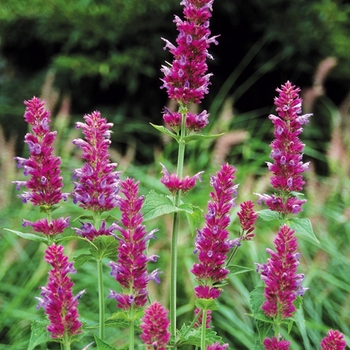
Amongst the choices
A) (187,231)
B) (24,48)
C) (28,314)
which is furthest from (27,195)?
(24,48)

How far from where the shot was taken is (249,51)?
744cm

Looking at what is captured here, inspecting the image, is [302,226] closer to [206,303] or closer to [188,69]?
[206,303]

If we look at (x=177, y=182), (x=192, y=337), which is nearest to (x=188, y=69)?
(x=177, y=182)

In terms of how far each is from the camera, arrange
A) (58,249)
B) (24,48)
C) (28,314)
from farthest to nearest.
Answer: (24,48)
(28,314)
(58,249)

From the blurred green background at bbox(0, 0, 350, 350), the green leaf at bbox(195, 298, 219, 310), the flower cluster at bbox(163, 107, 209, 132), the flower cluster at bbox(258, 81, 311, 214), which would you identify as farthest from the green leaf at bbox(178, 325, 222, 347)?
the blurred green background at bbox(0, 0, 350, 350)

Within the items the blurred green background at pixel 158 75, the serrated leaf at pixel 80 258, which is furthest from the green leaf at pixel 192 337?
the blurred green background at pixel 158 75

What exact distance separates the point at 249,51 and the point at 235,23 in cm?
34

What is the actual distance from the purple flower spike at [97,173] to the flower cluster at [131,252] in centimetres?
10

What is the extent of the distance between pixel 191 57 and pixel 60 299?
2.69ft

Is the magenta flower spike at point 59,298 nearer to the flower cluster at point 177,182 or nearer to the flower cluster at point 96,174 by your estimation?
the flower cluster at point 96,174

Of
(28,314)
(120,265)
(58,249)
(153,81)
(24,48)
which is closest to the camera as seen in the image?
(58,249)

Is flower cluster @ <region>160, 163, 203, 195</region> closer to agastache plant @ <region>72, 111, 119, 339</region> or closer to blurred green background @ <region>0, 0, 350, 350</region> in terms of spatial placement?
agastache plant @ <region>72, 111, 119, 339</region>

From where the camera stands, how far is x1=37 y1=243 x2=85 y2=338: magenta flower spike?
1.75m

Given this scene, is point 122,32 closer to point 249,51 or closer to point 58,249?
point 249,51
